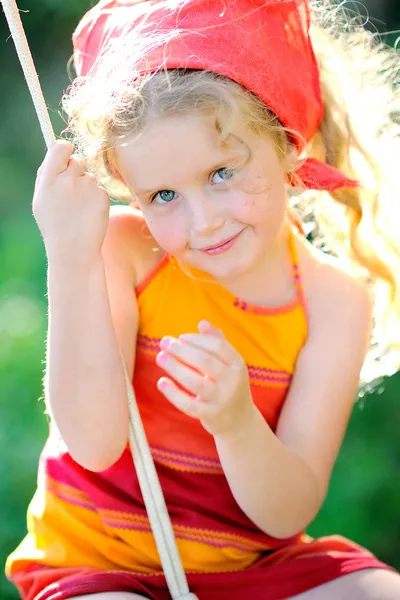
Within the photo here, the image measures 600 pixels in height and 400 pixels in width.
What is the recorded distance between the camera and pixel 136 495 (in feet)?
3.95

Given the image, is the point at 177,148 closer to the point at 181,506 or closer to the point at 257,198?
the point at 257,198

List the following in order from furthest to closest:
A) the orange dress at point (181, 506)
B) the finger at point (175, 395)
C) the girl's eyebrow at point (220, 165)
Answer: the orange dress at point (181, 506) → the girl's eyebrow at point (220, 165) → the finger at point (175, 395)

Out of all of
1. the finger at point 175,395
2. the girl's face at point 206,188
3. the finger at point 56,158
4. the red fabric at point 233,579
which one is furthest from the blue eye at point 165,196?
the red fabric at point 233,579

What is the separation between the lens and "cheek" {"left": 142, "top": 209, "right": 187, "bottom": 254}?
3.57 ft

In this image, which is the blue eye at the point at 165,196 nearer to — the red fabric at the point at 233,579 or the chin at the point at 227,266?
the chin at the point at 227,266

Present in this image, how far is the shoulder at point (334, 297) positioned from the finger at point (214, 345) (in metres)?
0.29

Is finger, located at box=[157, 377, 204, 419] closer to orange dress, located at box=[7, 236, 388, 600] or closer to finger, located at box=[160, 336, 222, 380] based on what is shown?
finger, located at box=[160, 336, 222, 380]

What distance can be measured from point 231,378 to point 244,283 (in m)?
0.30

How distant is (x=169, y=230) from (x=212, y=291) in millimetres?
196

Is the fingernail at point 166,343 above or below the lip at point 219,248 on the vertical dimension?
above

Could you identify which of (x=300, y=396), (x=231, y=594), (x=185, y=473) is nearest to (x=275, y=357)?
(x=300, y=396)

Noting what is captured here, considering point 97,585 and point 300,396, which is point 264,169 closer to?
point 300,396

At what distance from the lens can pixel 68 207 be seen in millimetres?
1040

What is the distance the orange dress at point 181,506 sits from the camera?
3.80 feet
